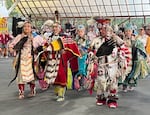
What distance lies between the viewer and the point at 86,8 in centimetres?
2103

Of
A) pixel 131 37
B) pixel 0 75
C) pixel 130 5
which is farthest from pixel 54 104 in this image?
pixel 130 5

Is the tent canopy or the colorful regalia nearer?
the colorful regalia

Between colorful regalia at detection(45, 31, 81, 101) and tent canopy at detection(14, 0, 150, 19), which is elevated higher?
tent canopy at detection(14, 0, 150, 19)

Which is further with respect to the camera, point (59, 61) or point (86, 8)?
point (86, 8)

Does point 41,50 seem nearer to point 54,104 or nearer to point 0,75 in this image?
point 54,104

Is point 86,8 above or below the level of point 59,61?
above

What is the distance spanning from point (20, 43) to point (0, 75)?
3.17m

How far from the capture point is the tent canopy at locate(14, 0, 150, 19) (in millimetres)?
19812

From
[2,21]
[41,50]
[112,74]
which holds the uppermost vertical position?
[2,21]

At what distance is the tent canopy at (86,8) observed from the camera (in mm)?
19812

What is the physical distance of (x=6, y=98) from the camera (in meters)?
6.00

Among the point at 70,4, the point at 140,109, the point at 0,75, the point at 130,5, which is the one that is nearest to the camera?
the point at 140,109

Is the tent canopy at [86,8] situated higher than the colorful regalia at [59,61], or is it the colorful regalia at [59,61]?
the tent canopy at [86,8]

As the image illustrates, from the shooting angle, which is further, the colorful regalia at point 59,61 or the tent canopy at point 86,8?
the tent canopy at point 86,8
